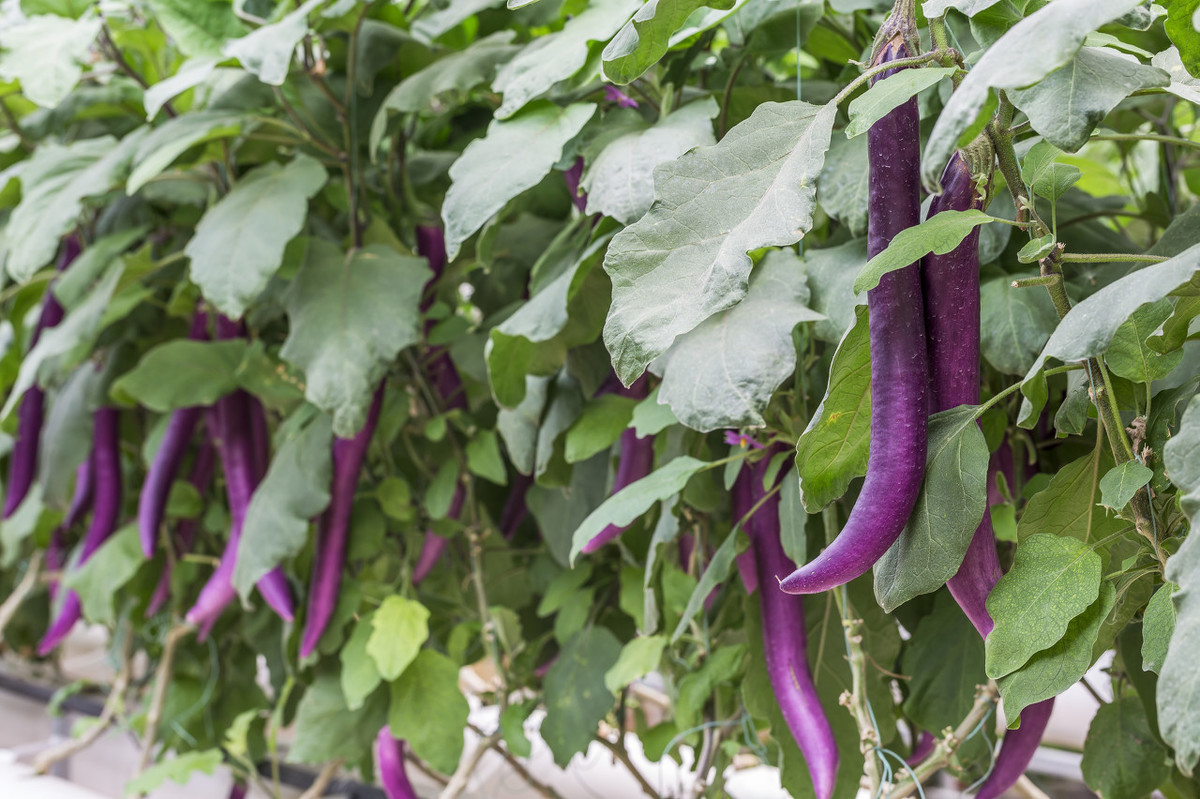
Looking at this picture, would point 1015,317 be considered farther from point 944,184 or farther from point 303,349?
point 303,349

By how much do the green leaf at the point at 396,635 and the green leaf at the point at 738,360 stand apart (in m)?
0.44

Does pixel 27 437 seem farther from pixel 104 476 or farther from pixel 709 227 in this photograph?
pixel 709 227

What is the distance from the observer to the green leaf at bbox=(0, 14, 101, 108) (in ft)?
2.89

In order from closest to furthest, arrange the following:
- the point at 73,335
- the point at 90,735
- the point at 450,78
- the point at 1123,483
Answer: the point at 1123,483
the point at 450,78
the point at 73,335
the point at 90,735

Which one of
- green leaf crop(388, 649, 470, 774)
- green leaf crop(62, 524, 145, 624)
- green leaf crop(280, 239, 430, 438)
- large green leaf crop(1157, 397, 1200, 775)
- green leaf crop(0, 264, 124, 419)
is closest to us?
large green leaf crop(1157, 397, 1200, 775)

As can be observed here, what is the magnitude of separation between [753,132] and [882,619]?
39cm

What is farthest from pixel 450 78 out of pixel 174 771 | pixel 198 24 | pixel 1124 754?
pixel 174 771

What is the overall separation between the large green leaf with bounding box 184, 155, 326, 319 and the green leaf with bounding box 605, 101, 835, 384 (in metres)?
0.44

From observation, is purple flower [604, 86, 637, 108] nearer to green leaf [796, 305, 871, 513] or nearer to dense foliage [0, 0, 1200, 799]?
dense foliage [0, 0, 1200, 799]

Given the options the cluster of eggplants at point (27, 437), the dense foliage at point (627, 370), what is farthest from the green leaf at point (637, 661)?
the cluster of eggplants at point (27, 437)

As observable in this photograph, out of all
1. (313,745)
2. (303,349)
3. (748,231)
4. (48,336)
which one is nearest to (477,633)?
(313,745)

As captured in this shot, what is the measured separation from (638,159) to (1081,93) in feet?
0.90

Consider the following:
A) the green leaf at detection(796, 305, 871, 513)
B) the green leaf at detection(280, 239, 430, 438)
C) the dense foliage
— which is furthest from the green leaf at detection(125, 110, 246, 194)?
the green leaf at detection(796, 305, 871, 513)

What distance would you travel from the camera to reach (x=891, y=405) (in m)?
0.42
